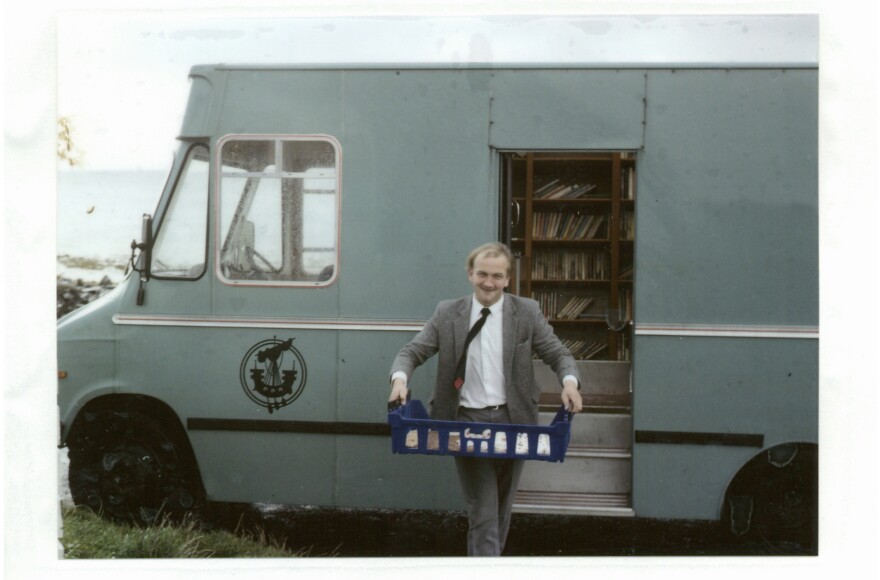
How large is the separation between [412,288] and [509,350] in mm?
906

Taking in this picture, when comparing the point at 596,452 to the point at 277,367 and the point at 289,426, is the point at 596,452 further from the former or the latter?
the point at 277,367

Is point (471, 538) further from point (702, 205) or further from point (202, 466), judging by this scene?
point (702, 205)

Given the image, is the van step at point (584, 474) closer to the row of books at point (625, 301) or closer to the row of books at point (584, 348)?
the row of books at point (584, 348)

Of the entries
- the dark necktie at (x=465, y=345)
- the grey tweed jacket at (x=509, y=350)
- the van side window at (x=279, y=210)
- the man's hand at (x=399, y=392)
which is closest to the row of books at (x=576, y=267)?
the van side window at (x=279, y=210)

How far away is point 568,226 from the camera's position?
26.7 feet

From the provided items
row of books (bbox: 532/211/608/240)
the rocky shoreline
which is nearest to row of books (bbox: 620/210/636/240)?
row of books (bbox: 532/211/608/240)

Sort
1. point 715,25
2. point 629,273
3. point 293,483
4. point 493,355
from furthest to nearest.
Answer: point 629,273, point 293,483, point 715,25, point 493,355

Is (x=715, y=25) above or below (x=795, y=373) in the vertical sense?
above

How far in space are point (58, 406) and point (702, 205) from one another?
393 cm

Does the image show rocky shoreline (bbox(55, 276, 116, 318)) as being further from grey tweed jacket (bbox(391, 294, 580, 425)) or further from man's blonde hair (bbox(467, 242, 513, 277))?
man's blonde hair (bbox(467, 242, 513, 277))

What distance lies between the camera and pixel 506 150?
5109 millimetres

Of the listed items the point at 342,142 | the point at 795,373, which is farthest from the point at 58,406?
the point at 795,373

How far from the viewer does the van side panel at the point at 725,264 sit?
4.96 metres

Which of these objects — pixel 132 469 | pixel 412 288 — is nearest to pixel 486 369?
pixel 412 288
